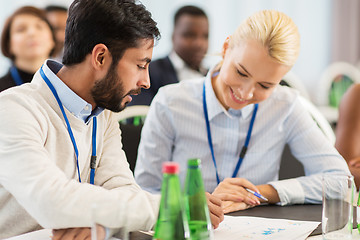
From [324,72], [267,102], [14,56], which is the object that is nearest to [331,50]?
[324,72]

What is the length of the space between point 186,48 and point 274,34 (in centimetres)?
219

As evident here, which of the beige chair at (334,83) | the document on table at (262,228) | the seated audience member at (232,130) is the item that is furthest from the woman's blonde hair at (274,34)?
the beige chair at (334,83)

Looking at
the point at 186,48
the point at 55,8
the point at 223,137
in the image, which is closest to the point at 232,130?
the point at 223,137

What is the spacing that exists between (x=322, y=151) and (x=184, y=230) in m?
1.02

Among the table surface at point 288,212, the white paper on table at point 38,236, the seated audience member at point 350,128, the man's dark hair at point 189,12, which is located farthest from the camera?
the man's dark hair at point 189,12

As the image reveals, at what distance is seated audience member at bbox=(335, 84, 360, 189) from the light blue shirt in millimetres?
299

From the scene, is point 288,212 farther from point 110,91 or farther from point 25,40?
point 25,40

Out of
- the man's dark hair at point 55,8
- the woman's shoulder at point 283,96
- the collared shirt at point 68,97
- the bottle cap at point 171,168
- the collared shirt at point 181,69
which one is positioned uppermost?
the man's dark hair at point 55,8

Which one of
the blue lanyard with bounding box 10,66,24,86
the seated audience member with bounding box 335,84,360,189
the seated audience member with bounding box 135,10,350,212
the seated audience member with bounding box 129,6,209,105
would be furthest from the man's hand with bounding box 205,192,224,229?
the seated audience member with bounding box 129,6,209,105

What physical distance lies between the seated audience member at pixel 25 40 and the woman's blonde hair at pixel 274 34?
6.18 feet

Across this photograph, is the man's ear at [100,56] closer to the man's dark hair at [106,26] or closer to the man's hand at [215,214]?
the man's dark hair at [106,26]

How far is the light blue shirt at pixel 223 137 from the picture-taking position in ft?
5.47

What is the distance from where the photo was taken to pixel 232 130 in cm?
169

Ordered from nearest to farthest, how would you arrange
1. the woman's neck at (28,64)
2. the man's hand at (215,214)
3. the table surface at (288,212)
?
the man's hand at (215,214), the table surface at (288,212), the woman's neck at (28,64)
